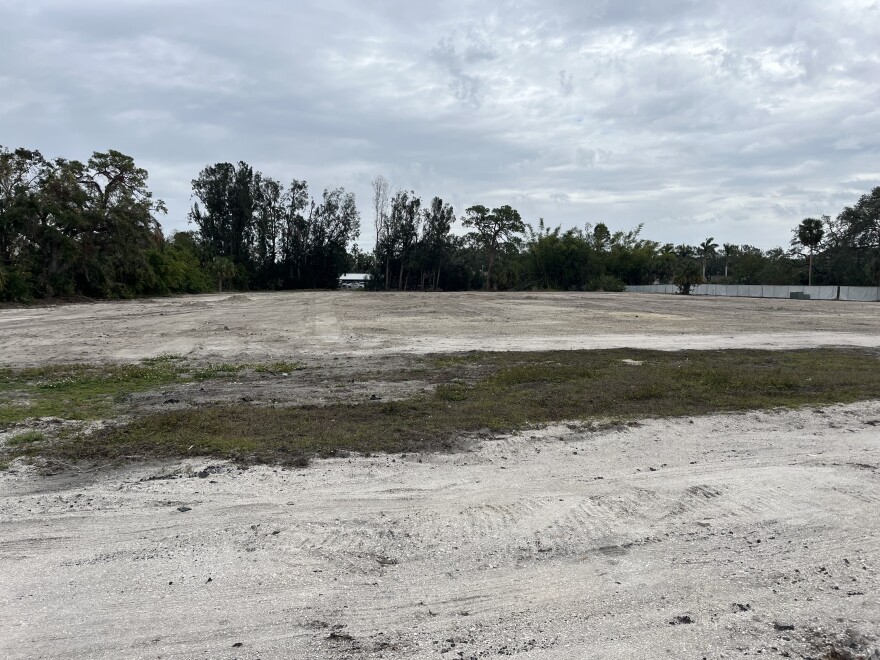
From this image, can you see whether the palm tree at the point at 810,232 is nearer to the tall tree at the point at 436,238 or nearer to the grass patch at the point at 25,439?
the tall tree at the point at 436,238

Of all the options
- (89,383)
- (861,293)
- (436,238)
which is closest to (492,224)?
(436,238)

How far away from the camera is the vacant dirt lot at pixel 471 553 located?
3.14m

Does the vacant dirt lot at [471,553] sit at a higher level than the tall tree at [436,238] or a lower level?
lower

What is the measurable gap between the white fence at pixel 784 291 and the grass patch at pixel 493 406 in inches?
2335

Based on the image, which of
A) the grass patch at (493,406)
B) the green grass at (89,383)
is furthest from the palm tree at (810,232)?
the green grass at (89,383)

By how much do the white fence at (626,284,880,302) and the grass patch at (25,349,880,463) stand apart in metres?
59.3

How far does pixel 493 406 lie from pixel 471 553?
4428mm

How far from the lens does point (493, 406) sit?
8398 millimetres

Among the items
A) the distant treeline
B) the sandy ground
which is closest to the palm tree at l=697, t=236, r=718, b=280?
the distant treeline

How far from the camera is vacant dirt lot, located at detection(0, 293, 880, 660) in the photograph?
3.14m

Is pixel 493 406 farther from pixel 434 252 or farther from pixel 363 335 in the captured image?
pixel 434 252

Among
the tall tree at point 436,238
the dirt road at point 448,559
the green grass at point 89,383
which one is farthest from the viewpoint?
the tall tree at point 436,238

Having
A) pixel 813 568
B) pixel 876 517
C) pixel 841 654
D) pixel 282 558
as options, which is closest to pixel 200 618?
pixel 282 558

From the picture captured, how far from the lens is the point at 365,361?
13.5 m
